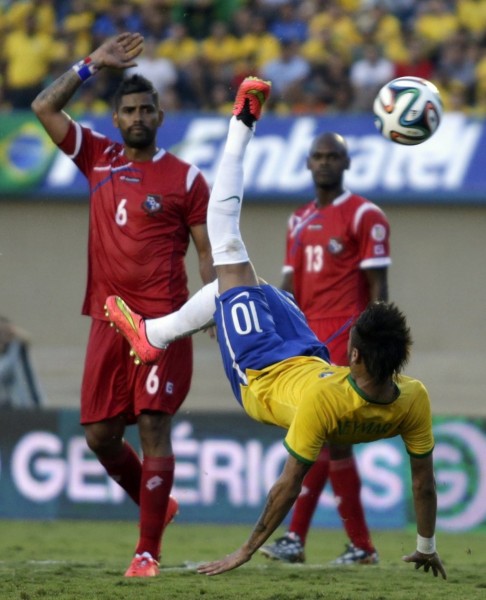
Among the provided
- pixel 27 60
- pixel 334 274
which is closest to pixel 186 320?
pixel 334 274

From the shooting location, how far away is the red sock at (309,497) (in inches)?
342

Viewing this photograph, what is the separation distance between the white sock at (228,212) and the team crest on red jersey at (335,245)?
1.64 m

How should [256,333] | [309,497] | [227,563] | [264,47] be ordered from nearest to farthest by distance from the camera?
1. [227,563]
2. [256,333]
3. [309,497]
4. [264,47]

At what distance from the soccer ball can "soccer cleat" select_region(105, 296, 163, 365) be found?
213cm

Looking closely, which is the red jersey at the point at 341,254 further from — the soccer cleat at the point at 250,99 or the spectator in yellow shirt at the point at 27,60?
the spectator in yellow shirt at the point at 27,60

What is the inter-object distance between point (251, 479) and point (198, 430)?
0.68 m

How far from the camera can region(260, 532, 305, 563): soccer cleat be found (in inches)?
338

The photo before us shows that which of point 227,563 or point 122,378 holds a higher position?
point 122,378

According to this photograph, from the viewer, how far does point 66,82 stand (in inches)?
303

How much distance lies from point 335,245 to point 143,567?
271cm

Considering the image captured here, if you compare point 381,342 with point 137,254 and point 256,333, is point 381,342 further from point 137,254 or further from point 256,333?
point 137,254

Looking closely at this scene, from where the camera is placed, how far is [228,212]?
23.8ft

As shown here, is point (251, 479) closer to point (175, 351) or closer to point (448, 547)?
point (448, 547)

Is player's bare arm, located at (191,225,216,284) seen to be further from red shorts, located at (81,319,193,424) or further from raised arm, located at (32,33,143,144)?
raised arm, located at (32,33,143,144)
